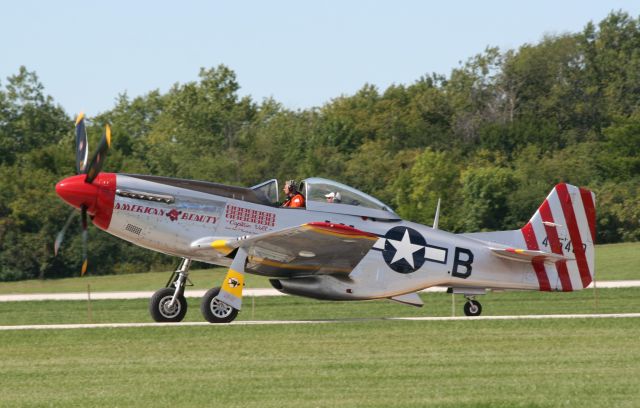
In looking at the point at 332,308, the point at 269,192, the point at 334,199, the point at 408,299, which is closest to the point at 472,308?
the point at 408,299

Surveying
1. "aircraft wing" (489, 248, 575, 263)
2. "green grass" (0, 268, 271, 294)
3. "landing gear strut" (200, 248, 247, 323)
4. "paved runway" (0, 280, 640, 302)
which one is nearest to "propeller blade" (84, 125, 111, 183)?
"landing gear strut" (200, 248, 247, 323)

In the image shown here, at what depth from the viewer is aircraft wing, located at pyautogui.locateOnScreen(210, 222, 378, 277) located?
17406 millimetres

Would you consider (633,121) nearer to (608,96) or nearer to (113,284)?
(608,96)

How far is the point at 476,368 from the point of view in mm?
13164

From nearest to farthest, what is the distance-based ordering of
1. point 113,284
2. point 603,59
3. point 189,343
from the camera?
point 189,343, point 113,284, point 603,59

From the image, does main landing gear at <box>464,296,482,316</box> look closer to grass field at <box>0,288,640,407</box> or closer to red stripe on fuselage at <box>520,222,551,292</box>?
red stripe on fuselage at <box>520,222,551,292</box>

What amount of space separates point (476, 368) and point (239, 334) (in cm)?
462

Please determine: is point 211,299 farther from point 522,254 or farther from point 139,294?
point 139,294

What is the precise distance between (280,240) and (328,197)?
1.42m

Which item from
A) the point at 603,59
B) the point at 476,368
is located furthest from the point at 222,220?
the point at 603,59

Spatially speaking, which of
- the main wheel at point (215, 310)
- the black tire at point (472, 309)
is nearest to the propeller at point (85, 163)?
the main wheel at point (215, 310)

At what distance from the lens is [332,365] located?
13.5 meters

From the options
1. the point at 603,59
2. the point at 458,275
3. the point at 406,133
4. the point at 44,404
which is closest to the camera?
the point at 44,404

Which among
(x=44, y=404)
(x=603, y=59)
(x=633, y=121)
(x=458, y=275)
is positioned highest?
(x=603, y=59)
